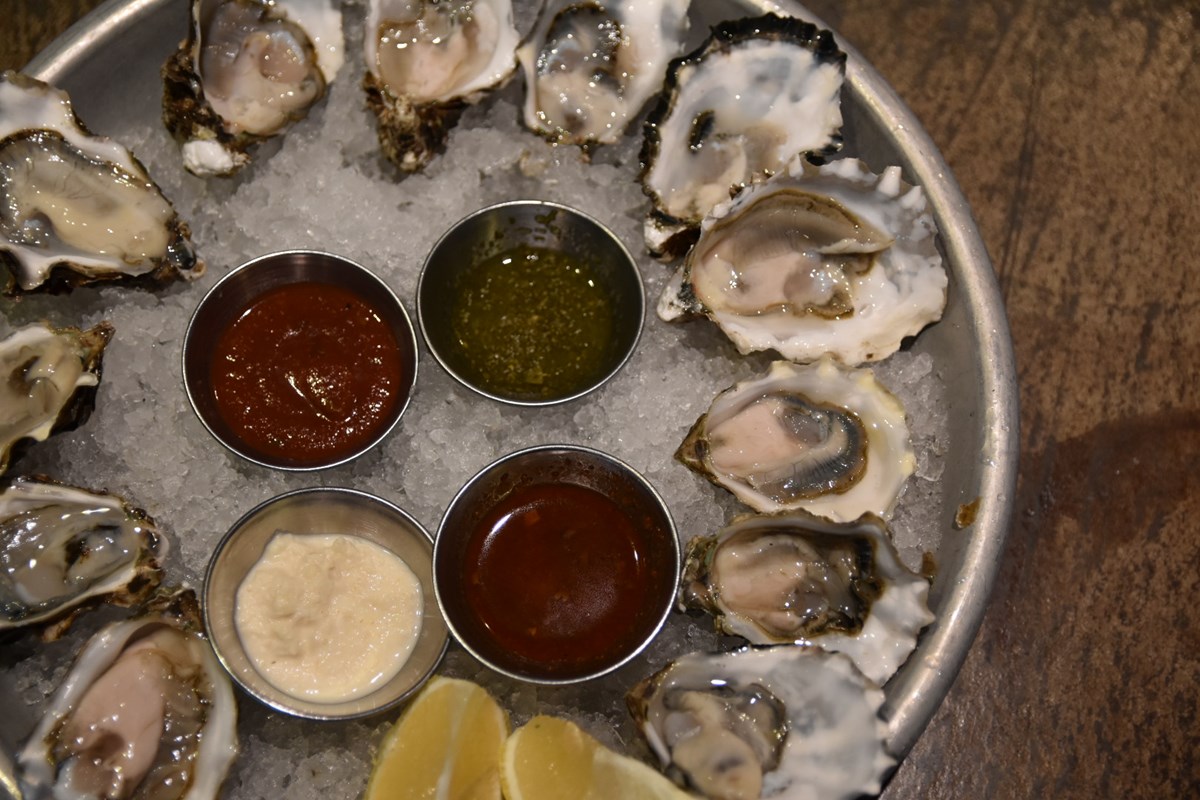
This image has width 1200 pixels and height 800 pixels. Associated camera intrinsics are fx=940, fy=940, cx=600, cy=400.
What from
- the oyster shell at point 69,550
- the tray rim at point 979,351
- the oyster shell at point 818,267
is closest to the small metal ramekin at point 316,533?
the oyster shell at point 69,550

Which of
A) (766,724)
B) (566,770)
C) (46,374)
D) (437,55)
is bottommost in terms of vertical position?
(766,724)

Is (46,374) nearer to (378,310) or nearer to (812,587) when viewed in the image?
(378,310)

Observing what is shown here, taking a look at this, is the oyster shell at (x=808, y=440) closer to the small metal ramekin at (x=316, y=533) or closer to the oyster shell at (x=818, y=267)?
the oyster shell at (x=818, y=267)

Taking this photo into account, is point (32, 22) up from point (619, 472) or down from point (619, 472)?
up

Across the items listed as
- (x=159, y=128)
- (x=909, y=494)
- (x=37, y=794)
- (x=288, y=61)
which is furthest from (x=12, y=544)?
(x=909, y=494)

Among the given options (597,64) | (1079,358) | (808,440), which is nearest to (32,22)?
(597,64)

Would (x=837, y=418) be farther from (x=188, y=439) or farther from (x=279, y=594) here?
(x=188, y=439)
